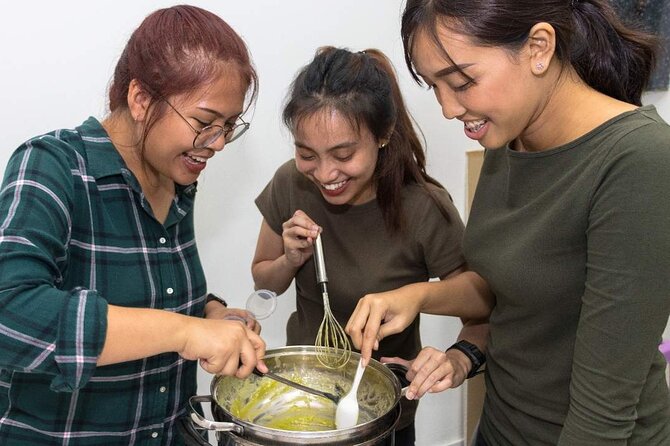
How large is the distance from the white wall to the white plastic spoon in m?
0.88

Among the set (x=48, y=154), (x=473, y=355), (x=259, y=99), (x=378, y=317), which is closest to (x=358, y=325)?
(x=378, y=317)

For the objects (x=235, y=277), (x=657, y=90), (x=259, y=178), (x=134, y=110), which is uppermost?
(x=134, y=110)

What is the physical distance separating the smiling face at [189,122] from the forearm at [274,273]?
443 mm

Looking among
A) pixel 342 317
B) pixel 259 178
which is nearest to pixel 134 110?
pixel 342 317

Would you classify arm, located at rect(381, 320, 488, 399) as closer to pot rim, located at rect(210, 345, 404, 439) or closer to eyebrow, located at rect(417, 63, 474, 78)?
pot rim, located at rect(210, 345, 404, 439)

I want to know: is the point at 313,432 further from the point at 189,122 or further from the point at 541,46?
the point at 541,46

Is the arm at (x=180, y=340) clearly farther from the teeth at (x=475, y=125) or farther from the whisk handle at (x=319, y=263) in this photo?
the teeth at (x=475, y=125)

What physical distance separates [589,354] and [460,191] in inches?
62.5

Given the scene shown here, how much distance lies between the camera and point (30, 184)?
2.77ft

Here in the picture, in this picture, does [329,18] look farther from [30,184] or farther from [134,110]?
[30,184]

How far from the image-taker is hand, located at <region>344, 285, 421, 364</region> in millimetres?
1103

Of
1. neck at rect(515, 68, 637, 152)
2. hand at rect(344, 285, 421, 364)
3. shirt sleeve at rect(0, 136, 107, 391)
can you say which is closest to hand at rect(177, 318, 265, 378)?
shirt sleeve at rect(0, 136, 107, 391)

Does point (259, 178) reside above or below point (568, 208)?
below

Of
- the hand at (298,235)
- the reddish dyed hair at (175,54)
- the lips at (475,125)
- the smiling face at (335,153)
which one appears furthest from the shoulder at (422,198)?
the reddish dyed hair at (175,54)
